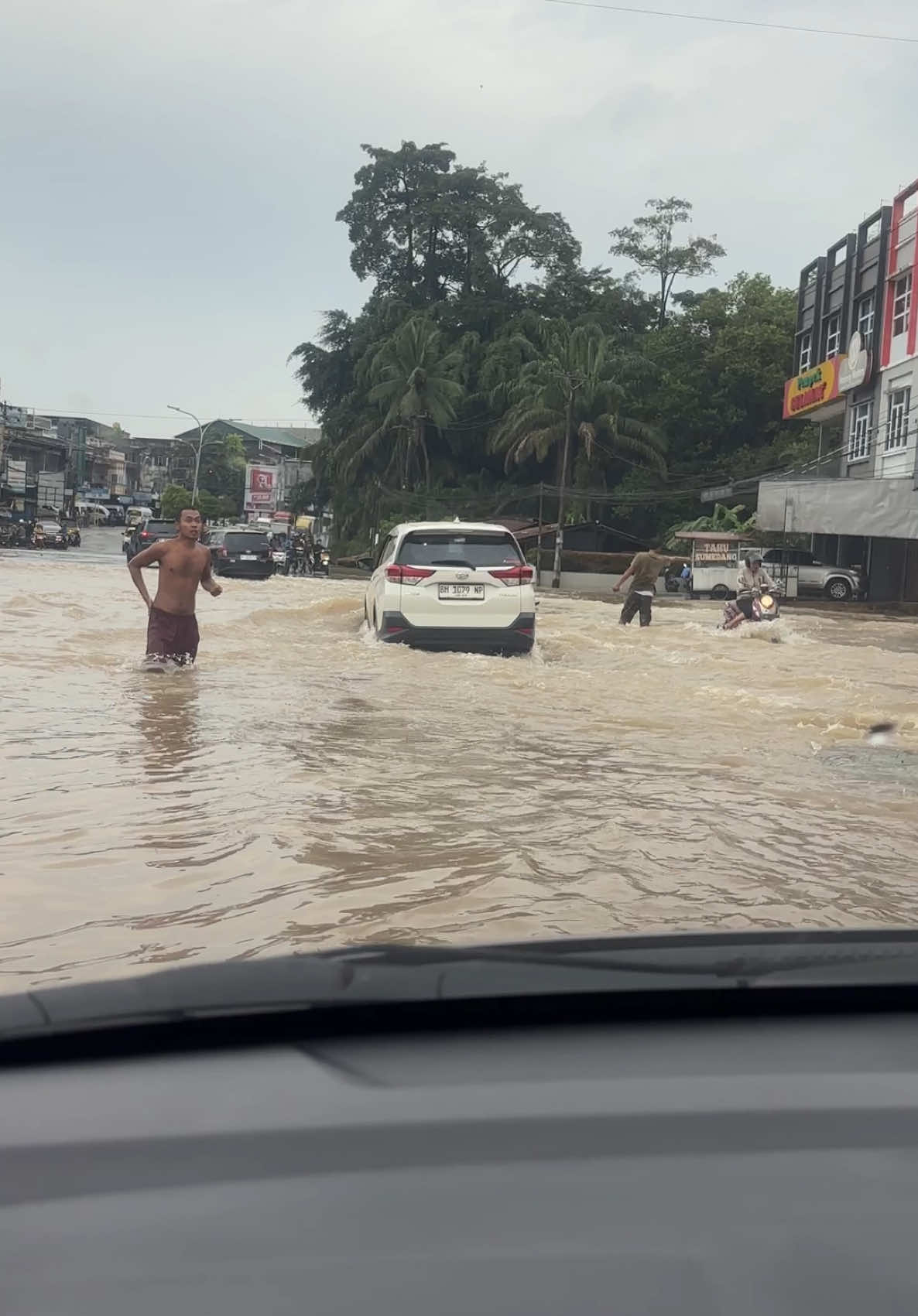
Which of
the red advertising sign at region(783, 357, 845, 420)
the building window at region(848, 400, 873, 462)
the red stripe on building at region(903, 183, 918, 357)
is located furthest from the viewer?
the red advertising sign at region(783, 357, 845, 420)

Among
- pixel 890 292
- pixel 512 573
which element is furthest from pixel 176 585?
pixel 890 292

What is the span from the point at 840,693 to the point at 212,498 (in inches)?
3617

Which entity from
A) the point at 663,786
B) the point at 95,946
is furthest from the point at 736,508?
the point at 95,946

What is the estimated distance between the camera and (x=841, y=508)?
107ft

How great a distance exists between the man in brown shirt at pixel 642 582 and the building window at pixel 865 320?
2127 centimetres

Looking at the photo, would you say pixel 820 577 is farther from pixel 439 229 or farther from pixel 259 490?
pixel 259 490

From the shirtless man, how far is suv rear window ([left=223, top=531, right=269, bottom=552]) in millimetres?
24196

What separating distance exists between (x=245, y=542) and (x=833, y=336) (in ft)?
67.4

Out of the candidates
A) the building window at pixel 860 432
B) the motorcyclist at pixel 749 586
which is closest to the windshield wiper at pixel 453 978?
the motorcyclist at pixel 749 586

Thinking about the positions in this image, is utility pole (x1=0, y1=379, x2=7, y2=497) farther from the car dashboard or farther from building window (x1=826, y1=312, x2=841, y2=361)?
the car dashboard

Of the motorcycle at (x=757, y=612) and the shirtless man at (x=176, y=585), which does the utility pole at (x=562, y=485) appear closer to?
the motorcycle at (x=757, y=612)

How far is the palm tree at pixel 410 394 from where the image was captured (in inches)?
2172

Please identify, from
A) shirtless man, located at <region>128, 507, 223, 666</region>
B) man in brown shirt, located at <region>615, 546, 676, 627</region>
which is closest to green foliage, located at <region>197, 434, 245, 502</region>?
man in brown shirt, located at <region>615, 546, 676, 627</region>

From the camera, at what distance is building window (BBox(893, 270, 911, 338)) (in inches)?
1373
